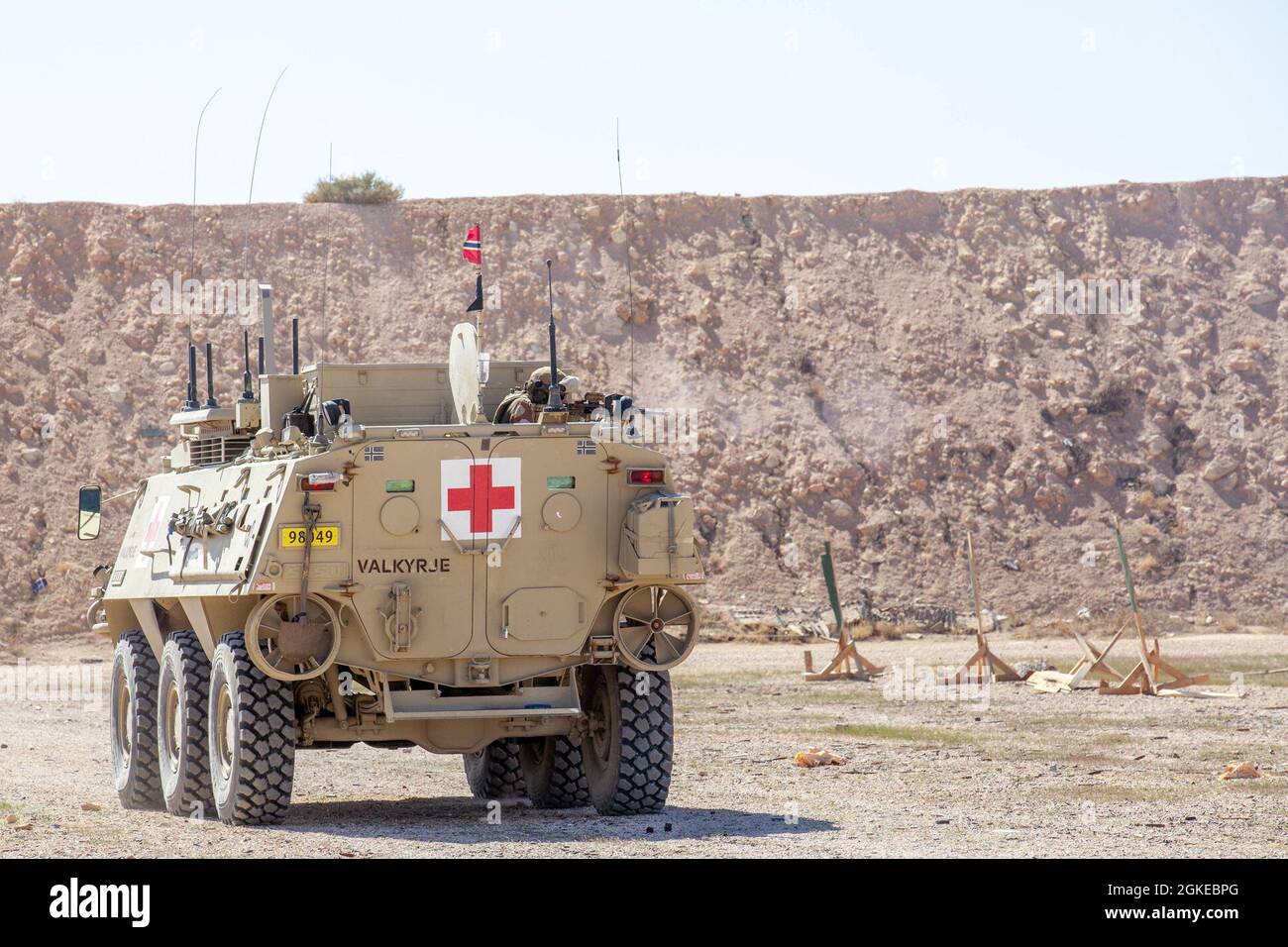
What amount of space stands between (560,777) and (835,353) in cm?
3474

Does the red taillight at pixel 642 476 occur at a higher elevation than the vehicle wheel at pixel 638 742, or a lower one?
higher

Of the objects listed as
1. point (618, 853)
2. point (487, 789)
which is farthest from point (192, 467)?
point (618, 853)

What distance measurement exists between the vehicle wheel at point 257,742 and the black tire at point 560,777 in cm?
259

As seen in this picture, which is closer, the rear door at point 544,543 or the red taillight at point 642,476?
the rear door at point 544,543

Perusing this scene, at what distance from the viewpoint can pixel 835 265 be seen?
51.1 metres

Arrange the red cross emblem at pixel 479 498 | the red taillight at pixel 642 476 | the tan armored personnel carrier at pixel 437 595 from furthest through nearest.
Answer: the red taillight at pixel 642 476 → the red cross emblem at pixel 479 498 → the tan armored personnel carrier at pixel 437 595

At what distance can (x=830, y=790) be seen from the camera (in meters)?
15.7

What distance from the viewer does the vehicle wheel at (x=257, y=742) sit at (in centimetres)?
1315

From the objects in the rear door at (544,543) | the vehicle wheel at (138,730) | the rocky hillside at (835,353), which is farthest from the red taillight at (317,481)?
the rocky hillside at (835,353)

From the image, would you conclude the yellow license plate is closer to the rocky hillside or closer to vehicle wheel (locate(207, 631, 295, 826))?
vehicle wheel (locate(207, 631, 295, 826))

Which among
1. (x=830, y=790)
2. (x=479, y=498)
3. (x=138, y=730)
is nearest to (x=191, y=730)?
(x=138, y=730)

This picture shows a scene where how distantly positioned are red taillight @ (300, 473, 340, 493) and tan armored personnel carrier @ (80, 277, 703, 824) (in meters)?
0.01

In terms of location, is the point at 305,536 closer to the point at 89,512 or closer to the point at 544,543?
the point at 544,543

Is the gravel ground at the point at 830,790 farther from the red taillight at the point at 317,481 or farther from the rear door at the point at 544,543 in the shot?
the red taillight at the point at 317,481
